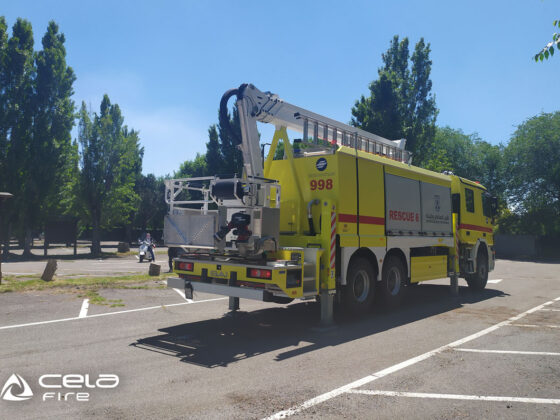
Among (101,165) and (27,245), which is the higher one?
(101,165)

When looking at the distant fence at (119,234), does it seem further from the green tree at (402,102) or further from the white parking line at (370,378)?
the white parking line at (370,378)

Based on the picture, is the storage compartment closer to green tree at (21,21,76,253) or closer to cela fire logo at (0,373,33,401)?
cela fire logo at (0,373,33,401)

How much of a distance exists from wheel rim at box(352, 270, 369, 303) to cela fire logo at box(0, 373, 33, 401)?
5.47 m

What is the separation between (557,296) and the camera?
11828 millimetres

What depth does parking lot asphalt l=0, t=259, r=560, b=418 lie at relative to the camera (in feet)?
13.3

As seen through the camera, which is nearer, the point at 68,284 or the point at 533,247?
the point at 68,284

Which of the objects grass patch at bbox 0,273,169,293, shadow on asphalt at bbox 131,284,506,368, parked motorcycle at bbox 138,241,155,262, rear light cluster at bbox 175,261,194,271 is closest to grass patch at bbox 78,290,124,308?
grass patch at bbox 0,273,169,293

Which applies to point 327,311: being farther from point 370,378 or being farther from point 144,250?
point 144,250

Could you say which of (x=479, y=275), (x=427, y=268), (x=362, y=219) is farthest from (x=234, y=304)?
(x=479, y=275)

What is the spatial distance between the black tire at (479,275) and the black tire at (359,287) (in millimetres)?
5339

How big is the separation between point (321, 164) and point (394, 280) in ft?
Result: 10.6

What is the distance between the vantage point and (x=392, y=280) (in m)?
9.27

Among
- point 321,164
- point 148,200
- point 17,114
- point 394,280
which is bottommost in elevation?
point 394,280

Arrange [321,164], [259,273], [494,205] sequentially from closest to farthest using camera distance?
[259,273] < [321,164] < [494,205]
